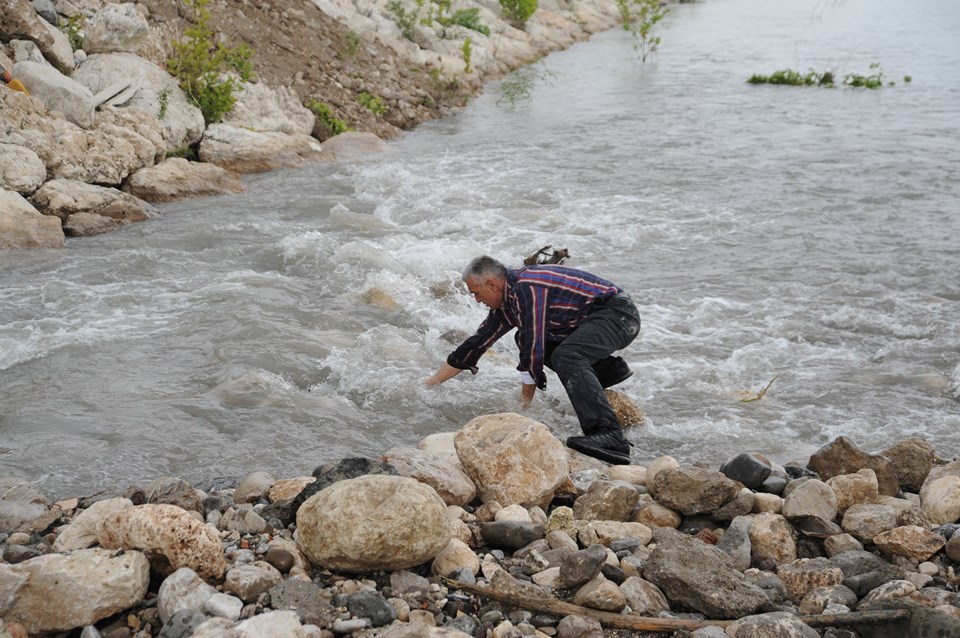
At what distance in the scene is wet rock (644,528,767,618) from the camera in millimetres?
3295

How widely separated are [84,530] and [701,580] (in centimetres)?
257

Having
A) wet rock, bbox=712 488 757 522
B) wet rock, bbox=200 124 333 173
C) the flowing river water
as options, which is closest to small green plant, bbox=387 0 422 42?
the flowing river water

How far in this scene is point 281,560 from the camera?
3459mm

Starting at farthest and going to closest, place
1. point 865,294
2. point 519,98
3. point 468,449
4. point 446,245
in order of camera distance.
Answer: point 519,98
point 446,245
point 865,294
point 468,449

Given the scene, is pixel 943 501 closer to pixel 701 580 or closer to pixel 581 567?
pixel 701 580

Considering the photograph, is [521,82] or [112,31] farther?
[521,82]

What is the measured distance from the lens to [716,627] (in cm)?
313

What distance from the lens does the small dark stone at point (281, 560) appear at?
3.45m

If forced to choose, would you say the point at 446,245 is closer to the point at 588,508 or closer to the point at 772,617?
the point at 588,508

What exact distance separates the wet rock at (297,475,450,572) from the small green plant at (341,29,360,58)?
617 inches

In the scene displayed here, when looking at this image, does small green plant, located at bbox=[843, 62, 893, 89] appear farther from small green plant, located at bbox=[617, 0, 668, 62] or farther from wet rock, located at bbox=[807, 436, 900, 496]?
wet rock, located at bbox=[807, 436, 900, 496]

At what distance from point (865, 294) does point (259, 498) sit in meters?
6.26

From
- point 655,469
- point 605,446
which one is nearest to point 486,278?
point 605,446

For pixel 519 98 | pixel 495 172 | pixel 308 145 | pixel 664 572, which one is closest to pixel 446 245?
pixel 495 172
